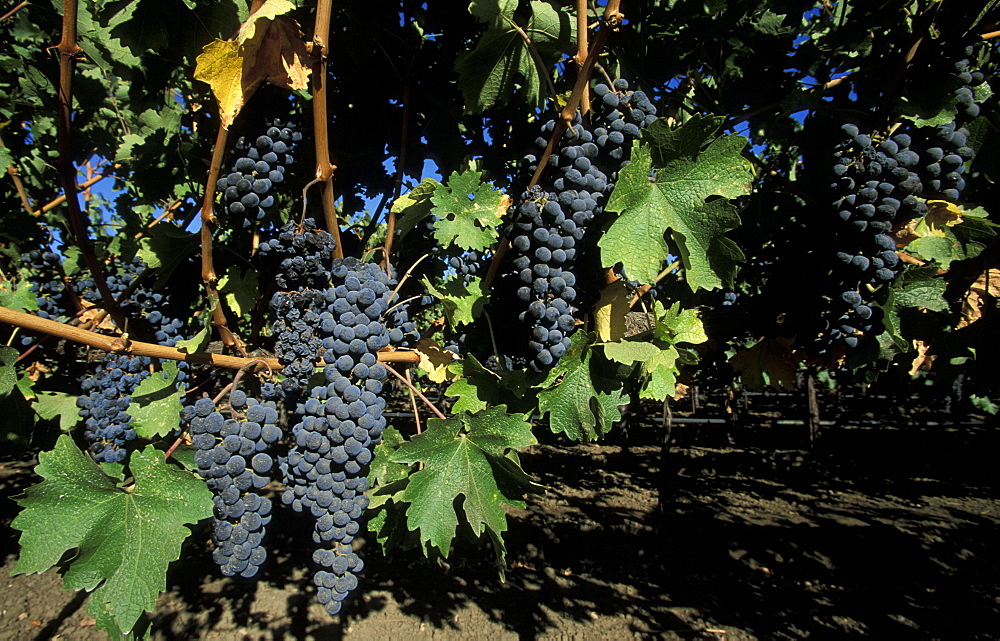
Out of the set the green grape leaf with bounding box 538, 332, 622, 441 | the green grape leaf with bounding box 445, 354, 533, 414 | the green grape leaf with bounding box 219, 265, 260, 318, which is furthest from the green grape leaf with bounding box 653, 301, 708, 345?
the green grape leaf with bounding box 219, 265, 260, 318

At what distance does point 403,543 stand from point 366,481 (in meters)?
0.29

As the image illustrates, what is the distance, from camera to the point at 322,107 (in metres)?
1.18

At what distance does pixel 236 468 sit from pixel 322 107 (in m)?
0.89

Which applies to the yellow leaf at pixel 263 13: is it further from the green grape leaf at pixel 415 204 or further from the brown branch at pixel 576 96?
the brown branch at pixel 576 96

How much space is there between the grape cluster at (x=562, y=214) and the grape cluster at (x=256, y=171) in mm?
692

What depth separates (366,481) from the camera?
1367 mm

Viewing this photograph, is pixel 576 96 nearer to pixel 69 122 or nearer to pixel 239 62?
pixel 239 62

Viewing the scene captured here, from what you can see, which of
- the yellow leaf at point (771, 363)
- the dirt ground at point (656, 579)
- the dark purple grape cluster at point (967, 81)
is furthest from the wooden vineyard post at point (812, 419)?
the dark purple grape cluster at point (967, 81)

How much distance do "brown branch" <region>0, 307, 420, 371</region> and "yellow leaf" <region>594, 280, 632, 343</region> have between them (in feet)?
1.80

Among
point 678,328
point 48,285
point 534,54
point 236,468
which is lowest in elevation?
point 236,468

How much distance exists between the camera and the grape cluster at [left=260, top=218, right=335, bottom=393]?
1.34m

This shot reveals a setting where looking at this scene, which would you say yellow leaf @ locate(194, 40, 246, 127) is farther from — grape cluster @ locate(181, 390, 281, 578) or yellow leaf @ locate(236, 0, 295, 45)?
grape cluster @ locate(181, 390, 281, 578)

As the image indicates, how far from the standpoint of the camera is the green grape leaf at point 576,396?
1381 millimetres

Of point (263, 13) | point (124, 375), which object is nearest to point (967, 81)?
point (263, 13)
